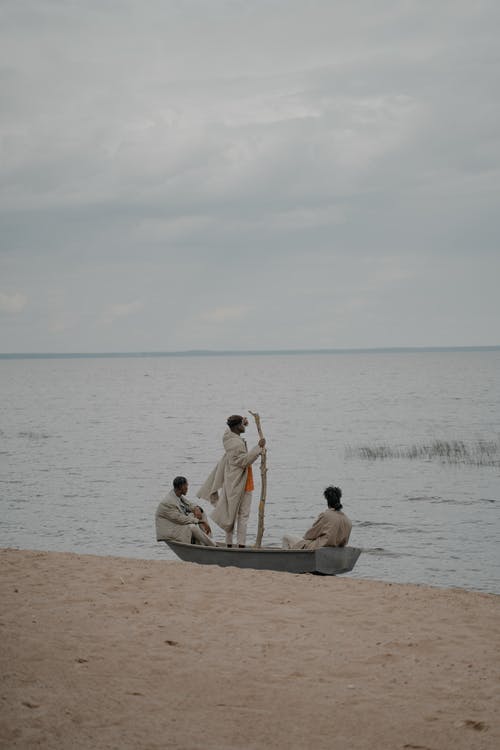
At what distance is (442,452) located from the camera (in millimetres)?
35875

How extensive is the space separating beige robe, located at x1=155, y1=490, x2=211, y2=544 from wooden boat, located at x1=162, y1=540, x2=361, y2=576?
1.18ft

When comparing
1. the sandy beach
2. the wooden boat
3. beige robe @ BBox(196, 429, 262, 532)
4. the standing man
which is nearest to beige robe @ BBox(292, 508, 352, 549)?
the wooden boat

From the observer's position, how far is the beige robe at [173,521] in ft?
44.9

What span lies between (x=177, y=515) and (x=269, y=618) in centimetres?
444

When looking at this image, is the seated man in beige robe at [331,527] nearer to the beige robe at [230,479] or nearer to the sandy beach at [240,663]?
the sandy beach at [240,663]

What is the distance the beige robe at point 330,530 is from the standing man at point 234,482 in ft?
4.35

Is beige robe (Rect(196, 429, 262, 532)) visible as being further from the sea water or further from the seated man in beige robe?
the sea water

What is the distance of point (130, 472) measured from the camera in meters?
31.7

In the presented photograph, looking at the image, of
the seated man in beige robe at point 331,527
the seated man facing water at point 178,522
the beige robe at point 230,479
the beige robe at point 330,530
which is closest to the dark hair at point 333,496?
the seated man in beige robe at point 331,527

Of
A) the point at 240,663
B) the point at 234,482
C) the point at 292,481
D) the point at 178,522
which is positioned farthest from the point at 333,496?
the point at 292,481

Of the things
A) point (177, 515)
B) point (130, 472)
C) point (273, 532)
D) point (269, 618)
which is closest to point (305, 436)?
point (130, 472)

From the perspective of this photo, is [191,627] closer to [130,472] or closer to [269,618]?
[269,618]

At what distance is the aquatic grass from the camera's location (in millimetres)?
33594

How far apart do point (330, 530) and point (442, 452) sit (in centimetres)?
2440
